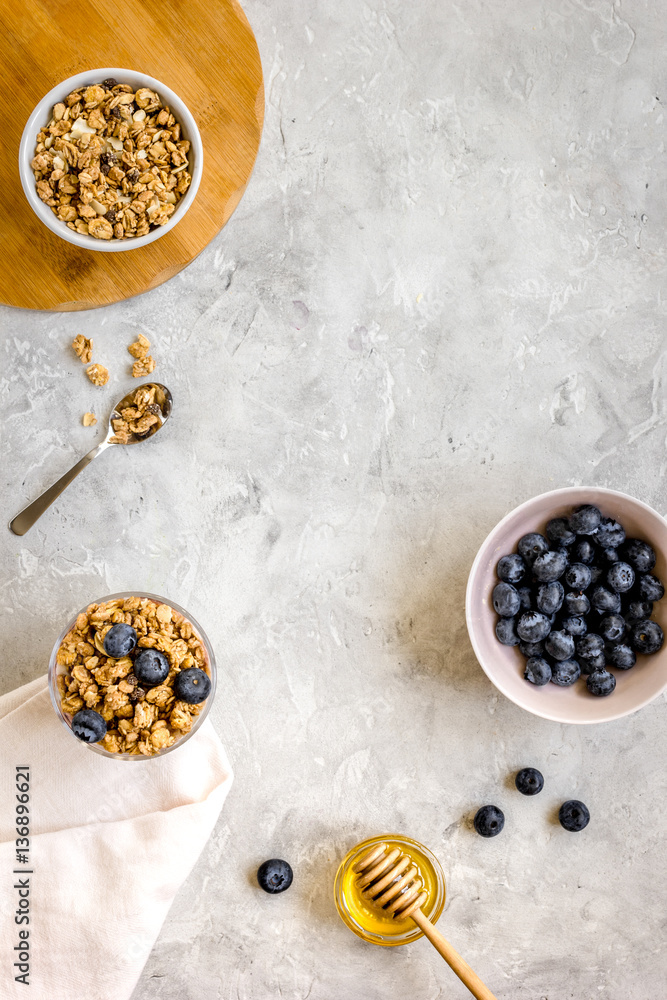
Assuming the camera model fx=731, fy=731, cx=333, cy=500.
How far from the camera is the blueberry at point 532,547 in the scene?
1.45m

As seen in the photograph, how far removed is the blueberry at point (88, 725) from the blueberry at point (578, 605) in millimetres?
894

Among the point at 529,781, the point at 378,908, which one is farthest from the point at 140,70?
the point at 378,908

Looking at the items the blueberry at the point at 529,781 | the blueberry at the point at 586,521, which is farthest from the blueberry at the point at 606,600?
the blueberry at the point at 529,781

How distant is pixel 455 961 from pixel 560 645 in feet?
2.10

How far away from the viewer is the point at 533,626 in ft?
4.63

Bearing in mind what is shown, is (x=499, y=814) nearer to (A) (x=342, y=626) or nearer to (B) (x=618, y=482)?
(A) (x=342, y=626)

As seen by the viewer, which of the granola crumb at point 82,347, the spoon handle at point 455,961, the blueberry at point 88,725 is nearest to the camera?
the blueberry at point 88,725

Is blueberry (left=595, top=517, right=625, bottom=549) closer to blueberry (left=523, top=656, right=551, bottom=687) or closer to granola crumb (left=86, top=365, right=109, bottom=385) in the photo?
blueberry (left=523, top=656, right=551, bottom=687)

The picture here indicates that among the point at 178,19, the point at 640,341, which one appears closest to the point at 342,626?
the point at 640,341

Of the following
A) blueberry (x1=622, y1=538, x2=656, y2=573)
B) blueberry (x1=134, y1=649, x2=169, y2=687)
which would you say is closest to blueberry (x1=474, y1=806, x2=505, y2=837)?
blueberry (x1=622, y1=538, x2=656, y2=573)

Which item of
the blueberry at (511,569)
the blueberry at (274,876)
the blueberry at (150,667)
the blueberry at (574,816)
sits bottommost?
the blueberry at (574,816)

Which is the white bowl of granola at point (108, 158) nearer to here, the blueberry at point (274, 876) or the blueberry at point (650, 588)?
the blueberry at point (650, 588)

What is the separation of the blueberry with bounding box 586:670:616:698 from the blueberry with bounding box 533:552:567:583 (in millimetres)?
207

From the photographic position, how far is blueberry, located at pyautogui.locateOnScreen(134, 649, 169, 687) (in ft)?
4.12
